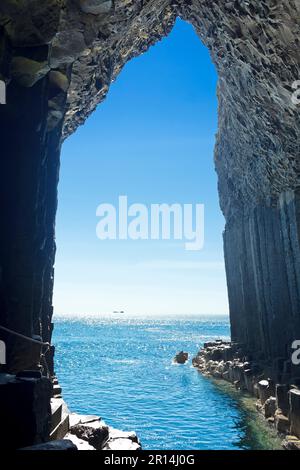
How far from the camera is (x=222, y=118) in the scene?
31.2 meters

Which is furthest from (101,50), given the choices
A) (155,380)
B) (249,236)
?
(155,380)

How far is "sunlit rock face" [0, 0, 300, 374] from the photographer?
8391 millimetres

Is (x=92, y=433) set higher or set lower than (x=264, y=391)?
higher

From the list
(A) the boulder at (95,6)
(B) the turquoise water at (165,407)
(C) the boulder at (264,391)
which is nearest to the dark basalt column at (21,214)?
(A) the boulder at (95,6)

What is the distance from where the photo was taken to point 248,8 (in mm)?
13914

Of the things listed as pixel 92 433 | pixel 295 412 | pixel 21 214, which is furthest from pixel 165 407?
pixel 21 214

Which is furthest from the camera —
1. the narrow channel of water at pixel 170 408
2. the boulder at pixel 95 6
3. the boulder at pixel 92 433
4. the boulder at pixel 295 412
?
the narrow channel of water at pixel 170 408

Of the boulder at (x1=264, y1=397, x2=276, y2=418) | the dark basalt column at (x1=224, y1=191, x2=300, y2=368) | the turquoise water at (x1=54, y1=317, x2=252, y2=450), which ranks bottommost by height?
the turquoise water at (x1=54, y1=317, x2=252, y2=450)

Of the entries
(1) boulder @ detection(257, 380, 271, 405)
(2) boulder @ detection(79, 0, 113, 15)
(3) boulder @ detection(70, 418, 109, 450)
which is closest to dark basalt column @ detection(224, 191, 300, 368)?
(1) boulder @ detection(257, 380, 271, 405)

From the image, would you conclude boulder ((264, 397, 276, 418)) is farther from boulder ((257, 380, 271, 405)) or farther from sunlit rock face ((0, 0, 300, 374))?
sunlit rock face ((0, 0, 300, 374))

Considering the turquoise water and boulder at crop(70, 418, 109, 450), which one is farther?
the turquoise water

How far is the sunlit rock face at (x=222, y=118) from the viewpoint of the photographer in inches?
330

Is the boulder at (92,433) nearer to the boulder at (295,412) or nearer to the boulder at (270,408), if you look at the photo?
the boulder at (295,412)

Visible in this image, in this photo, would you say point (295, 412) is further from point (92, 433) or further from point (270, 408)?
point (92, 433)
